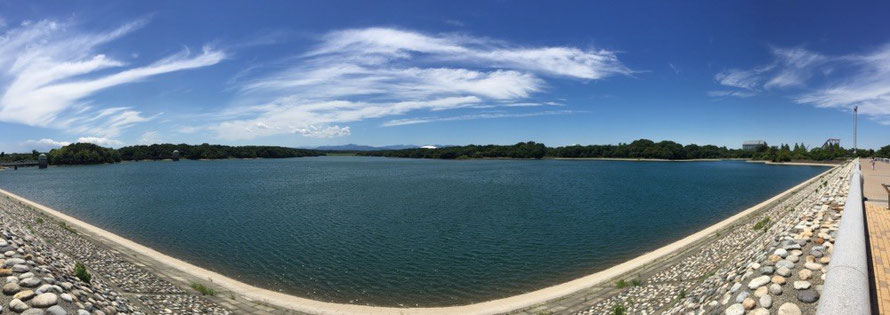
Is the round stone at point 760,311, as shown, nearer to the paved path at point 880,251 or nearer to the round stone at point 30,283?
the paved path at point 880,251

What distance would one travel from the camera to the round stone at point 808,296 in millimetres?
5602

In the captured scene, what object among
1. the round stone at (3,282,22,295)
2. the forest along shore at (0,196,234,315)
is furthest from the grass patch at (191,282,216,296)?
the round stone at (3,282,22,295)

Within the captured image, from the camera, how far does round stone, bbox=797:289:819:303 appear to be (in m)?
5.60

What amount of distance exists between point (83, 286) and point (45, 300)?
113 inches

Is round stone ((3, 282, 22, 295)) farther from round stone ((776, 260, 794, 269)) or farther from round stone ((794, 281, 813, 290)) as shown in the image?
round stone ((776, 260, 794, 269))

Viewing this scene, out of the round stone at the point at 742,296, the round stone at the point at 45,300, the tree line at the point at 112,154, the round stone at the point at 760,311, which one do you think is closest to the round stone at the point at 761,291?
the round stone at the point at 742,296

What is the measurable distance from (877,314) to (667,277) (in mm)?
6936

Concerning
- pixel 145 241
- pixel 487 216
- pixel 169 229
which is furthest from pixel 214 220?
pixel 487 216

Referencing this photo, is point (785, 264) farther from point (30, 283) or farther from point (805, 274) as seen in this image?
point (30, 283)

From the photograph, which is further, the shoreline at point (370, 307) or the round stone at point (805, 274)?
the shoreline at point (370, 307)

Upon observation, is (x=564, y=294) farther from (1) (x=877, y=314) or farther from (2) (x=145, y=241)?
(2) (x=145, y=241)

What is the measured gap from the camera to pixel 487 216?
27000 millimetres

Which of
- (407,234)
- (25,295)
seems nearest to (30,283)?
(25,295)

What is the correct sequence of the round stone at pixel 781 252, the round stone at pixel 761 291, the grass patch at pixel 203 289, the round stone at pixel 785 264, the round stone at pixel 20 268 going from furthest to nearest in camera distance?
the grass patch at pixel 203 289, the round stone at pixel 781 252, the round stone at pixel 20 268, the round stone at pixel 785 264, the round stone at pixel 761 291
